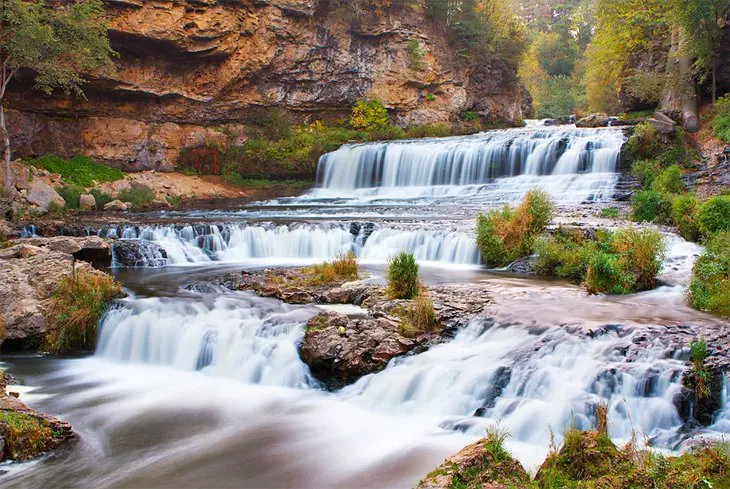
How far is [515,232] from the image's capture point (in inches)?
552

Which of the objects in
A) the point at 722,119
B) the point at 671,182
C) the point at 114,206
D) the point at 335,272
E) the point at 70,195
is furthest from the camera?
the point at 114,206

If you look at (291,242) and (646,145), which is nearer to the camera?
(291,242)

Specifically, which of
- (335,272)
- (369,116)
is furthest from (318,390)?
(369,116)

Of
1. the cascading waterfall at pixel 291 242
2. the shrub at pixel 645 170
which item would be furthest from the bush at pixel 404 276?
the shrub at pixel 645 170

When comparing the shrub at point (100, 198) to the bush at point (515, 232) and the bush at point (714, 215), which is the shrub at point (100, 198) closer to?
the bush at point (515, 232)

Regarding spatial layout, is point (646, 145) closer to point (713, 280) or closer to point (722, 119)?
point (722, 119)

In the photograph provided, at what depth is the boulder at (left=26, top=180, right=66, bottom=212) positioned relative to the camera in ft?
68.3

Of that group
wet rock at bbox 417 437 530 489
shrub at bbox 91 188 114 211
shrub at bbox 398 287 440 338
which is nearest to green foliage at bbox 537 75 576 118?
shrub at bbox 91 188 114 211

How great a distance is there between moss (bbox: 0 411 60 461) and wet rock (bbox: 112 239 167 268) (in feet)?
32.4

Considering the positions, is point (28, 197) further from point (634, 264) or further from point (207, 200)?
point (634, 264)

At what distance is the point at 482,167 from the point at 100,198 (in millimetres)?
16095

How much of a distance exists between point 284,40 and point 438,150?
10.9 m

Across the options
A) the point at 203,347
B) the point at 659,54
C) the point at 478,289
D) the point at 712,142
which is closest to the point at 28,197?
the point at 203,347

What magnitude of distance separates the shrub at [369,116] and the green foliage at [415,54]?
357 centimetres
